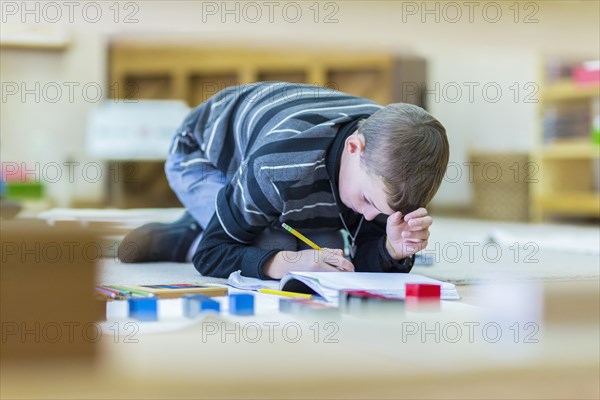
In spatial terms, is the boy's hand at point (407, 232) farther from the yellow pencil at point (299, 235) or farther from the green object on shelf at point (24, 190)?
the green object on shelf at point (24, 190)

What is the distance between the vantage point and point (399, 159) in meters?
1.02

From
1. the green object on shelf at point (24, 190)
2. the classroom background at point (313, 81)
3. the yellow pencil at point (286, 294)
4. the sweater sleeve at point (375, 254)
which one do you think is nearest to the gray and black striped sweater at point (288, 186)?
the sweater sleeve at point (375, 254)

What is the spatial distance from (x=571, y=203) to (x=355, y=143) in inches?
94.2

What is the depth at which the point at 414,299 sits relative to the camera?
3.30 ft

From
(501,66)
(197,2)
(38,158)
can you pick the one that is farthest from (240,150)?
(501,66)

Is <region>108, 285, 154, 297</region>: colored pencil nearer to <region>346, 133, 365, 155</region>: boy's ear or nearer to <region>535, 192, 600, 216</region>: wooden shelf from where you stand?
<region>346, 133, 365, 155</region>: boy's ear

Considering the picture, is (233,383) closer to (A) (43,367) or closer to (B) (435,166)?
(A) (43,367)

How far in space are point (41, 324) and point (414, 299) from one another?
561mm

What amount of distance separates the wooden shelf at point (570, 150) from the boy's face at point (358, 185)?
2.34 m

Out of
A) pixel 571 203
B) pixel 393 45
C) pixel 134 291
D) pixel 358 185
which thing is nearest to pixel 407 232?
pixel 358 185

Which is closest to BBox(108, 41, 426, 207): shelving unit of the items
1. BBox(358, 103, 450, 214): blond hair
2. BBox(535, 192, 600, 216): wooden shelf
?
BBox(535, 192, 600, 216): wooden shelf

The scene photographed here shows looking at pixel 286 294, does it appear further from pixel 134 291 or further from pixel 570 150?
pixel 570 150

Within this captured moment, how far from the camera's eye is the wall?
3.04m

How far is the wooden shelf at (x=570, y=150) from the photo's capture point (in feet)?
10.6
